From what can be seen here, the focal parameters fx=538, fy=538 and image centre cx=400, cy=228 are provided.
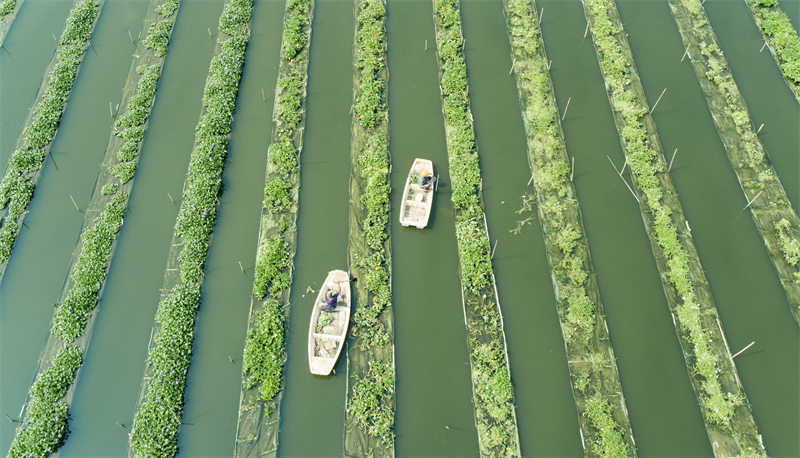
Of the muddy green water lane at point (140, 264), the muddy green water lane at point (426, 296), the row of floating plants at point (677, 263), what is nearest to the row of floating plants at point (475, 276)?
the muddy green water lane at point (426, 296)

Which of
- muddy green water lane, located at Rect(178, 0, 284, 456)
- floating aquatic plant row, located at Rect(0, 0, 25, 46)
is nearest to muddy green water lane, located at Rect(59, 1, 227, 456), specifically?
muddy green water lane, located at Rect(178, 0, 284, 456)

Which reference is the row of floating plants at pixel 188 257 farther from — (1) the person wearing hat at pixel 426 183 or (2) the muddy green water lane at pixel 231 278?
(1) the person wearing hat at pixel 426 183

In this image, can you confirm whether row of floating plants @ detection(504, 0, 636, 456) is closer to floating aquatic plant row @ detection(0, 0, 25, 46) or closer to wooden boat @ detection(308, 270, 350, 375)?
wooden boat @ detection(308, 270, 350, 375)

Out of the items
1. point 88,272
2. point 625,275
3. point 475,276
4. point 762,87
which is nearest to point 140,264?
point 88,272

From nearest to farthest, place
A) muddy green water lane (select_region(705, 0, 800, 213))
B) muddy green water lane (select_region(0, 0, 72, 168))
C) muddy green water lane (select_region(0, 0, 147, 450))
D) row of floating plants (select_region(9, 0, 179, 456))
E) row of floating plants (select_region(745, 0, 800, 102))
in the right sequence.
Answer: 1. row of floating plants (select_region(9, 0, 179, 456))
2. muddy green water lane (select_region(0, 0, 147, 450))
3. muddy green water lane (select_region(705, 0, 800, 213))
4. muddy green water lane (select_region(0, 0, 72, 168))
5. row of floating plants (select_region(745, 0, 800, 102))

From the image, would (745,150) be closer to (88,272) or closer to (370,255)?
(370,255)
